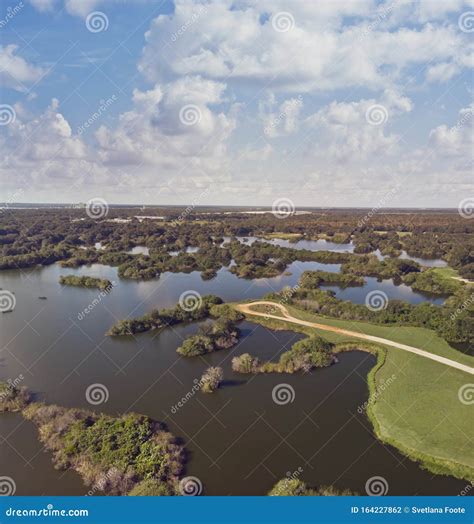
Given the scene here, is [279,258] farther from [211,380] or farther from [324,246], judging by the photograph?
[211,380]

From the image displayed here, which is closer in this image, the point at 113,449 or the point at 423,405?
the point at 113,449

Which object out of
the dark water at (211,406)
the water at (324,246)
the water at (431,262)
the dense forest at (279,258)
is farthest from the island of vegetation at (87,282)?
the water at (431,262)

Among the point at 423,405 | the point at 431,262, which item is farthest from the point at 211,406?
the point at 431,262

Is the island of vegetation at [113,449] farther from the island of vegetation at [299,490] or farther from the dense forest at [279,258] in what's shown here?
the dense forest at [279,258]

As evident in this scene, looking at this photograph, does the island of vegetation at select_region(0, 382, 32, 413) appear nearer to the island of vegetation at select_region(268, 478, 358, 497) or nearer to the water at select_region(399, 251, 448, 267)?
the island of vegetation at select_region(268, 478, 358, 497)

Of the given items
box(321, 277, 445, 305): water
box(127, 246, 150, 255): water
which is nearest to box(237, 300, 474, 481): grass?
box(321, 277, 445, 305): water
